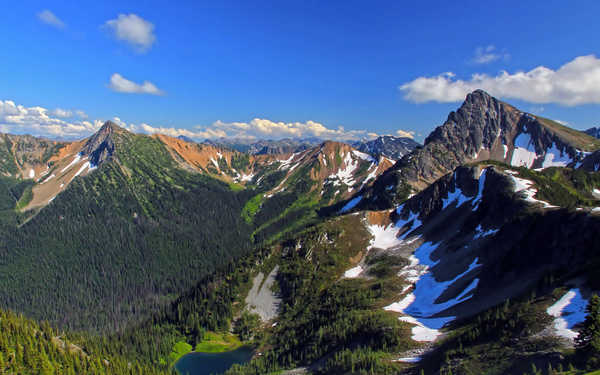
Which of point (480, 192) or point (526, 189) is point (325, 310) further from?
point (526, 189)

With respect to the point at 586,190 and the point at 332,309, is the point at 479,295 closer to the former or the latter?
the point at 332,309

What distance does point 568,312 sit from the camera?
44.2 m

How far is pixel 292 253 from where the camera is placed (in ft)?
464

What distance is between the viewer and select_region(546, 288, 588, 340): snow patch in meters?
40.7

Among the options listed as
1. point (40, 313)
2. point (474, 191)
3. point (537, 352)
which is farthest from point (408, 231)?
point (40, 313)

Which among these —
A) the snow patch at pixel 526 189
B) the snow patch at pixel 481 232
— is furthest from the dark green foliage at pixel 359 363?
the snow patch at pixel 526 189

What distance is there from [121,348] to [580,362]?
419ft

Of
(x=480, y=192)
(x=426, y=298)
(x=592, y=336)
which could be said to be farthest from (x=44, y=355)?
(x=480, y=192)

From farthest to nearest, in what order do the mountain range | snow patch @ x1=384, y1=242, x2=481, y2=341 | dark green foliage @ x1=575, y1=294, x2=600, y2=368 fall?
1. snow patch @ x1=384, y1=242, x2=481, y2=341
2. the mountain range
3. dark green foliage @ x1=575, y1=294, x2=600, y2=368

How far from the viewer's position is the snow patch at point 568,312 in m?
40.7

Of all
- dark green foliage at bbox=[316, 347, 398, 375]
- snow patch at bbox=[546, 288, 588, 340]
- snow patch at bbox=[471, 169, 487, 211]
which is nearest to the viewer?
snow patch at bbox=[546, 288, 588, 340]

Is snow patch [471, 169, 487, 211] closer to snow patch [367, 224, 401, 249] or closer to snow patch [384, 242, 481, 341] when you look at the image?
snow patch [384, 242, 481, 341]

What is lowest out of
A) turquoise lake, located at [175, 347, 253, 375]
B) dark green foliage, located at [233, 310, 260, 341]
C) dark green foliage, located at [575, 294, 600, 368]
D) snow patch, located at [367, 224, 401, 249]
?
turquoise lake, located at [175, 347, 253, 375]

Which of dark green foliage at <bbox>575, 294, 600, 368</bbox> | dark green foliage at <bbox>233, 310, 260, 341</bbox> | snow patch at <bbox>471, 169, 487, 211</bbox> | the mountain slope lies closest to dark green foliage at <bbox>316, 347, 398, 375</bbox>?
the mountain slope
